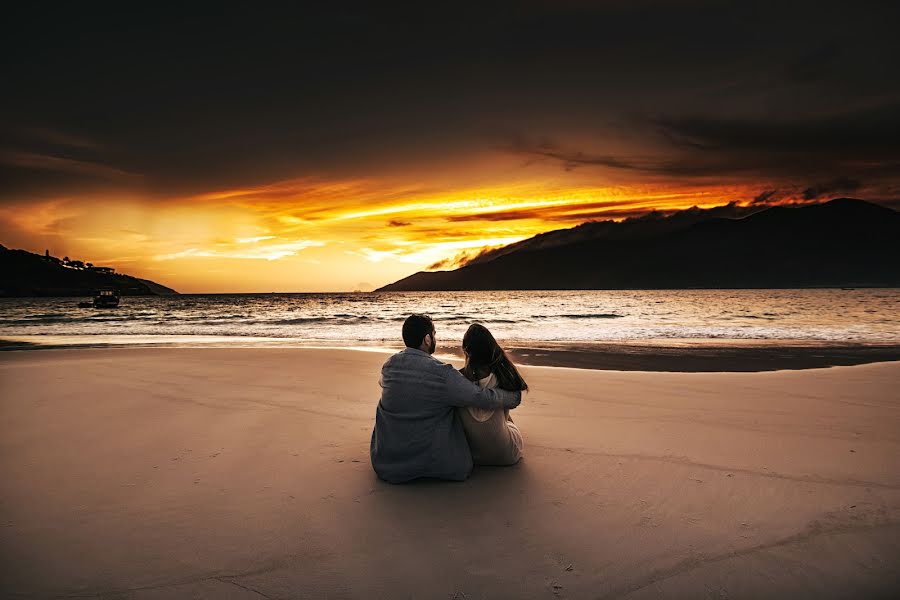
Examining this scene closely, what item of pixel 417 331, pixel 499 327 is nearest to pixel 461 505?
pixel 417 331

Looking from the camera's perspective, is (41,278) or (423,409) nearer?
(423,409)

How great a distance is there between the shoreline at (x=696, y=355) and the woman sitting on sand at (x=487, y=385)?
25.3 ft

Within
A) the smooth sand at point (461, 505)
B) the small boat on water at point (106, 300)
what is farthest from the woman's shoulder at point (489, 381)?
the small boat on water at point (106, 300)

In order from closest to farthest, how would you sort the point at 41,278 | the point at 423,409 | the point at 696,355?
the point at 423,409, the point at 696,355, the point at 41,278

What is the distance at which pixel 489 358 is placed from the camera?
4.73m

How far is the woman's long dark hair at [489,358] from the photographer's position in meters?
4.68

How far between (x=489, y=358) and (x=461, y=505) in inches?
48.7

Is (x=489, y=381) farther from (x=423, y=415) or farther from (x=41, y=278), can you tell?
(x=41, y=278)

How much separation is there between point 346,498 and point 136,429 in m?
3.63

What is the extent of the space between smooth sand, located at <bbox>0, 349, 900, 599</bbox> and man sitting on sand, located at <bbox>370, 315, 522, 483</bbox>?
0.21 meters

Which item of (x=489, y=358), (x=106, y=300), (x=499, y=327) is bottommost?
(x=499, y=327)

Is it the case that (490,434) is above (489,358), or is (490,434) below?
below

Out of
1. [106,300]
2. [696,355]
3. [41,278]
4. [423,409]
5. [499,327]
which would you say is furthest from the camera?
[41,278]

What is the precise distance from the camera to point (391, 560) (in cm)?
340
